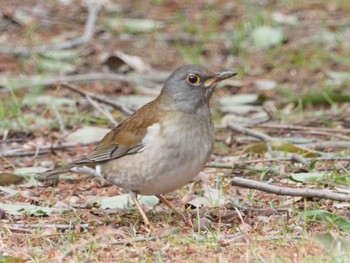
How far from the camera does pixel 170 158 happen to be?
6.04m

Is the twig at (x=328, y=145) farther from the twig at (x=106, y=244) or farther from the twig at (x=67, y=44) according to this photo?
the twig at (x=67, y=44)

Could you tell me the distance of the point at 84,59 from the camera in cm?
1116

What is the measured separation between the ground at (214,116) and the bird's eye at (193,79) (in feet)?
2.30

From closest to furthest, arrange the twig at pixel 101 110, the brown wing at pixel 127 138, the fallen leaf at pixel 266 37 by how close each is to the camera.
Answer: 1. the brown wing at pixel 127 138
2. the twig at pixel 101 110
3. the fallen leaf at pixel 266 37

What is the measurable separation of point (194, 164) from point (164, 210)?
75 cm

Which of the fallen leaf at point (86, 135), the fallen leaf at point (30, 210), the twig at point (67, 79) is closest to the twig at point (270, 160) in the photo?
the fallen leaf at point (86, 135)

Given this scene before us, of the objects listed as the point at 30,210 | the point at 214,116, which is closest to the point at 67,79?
the point at 214,116

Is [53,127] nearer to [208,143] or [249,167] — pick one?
[249,167]

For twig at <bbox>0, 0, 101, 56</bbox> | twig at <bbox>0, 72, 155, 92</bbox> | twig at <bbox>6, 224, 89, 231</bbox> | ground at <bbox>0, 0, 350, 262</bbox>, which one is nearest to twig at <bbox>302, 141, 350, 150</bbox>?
ground at <bbox>0, 0, 350, 262</bbox>

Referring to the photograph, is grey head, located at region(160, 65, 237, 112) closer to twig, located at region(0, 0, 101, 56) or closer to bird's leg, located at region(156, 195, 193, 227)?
bird's leg, located at region(156, 195, 193, 227)

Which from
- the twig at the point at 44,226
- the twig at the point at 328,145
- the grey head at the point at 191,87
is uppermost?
the grey head at the point at 191,87

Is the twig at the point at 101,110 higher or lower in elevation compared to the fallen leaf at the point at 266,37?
lower

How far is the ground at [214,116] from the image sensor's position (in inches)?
223

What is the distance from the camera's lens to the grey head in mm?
6352
